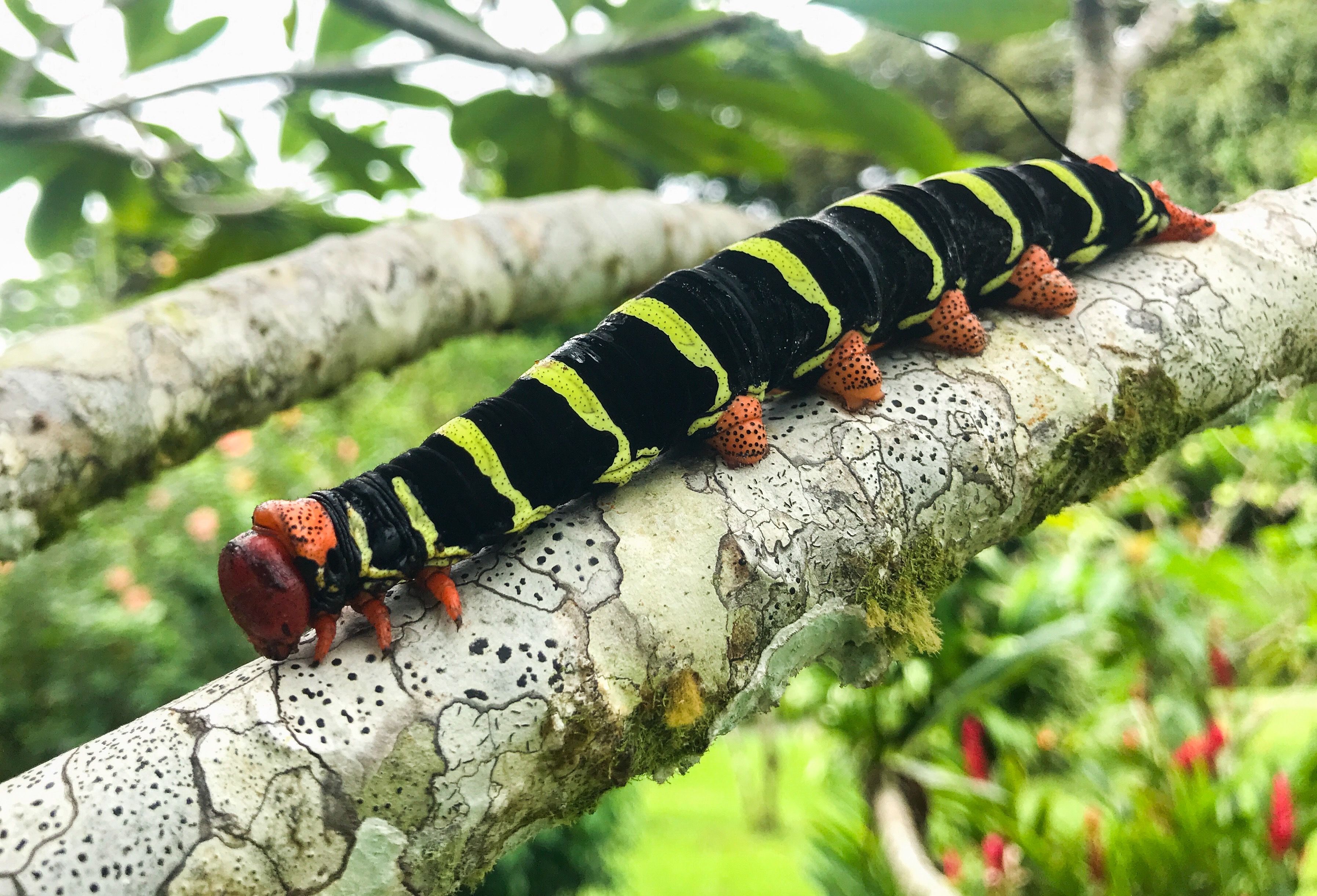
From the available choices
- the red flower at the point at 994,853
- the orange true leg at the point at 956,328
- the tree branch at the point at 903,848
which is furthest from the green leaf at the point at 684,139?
the tree branch at the point at 903,848

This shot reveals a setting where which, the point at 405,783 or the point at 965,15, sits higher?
the point at 965,15

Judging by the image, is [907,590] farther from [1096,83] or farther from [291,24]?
[1096,83]

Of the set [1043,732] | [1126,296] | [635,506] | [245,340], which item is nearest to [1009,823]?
[1043,732]

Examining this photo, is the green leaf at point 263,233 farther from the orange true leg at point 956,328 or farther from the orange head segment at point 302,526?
the orange true leg at point 956,328

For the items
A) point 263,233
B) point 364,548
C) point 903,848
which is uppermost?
point 263,233

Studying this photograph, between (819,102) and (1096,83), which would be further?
(1096,83)

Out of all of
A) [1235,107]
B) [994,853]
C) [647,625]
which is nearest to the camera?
[647,625]

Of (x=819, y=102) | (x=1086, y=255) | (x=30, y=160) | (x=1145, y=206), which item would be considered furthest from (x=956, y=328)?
(x=30, y=160)
